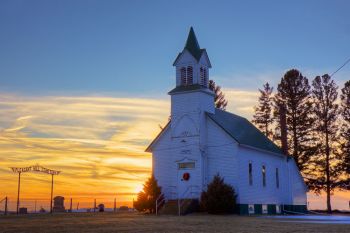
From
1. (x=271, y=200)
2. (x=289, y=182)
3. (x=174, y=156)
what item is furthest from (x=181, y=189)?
(x=289, y=182)

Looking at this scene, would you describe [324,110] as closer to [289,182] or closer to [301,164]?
[301,164]

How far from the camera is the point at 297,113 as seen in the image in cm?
6406

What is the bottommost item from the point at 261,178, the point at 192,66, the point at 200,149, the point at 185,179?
the point at 185,179

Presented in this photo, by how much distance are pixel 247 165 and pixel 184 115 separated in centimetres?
733

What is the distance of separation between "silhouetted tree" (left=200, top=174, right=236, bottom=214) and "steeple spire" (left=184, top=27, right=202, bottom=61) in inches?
466

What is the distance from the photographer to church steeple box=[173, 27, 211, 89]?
46.0 meters

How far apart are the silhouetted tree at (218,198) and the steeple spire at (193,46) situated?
11.8m

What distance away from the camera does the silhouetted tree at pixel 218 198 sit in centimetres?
4062

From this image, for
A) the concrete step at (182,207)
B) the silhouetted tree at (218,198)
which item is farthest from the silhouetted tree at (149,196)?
the silhouetted tree at (218,198)

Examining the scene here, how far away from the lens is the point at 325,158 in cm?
6241

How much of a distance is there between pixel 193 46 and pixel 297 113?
22.8 meters

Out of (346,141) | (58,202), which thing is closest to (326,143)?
(346,141)

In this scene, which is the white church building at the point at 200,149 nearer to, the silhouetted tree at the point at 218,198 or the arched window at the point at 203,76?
the arched window at the point at 203,76

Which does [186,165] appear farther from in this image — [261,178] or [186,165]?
[261,178]
